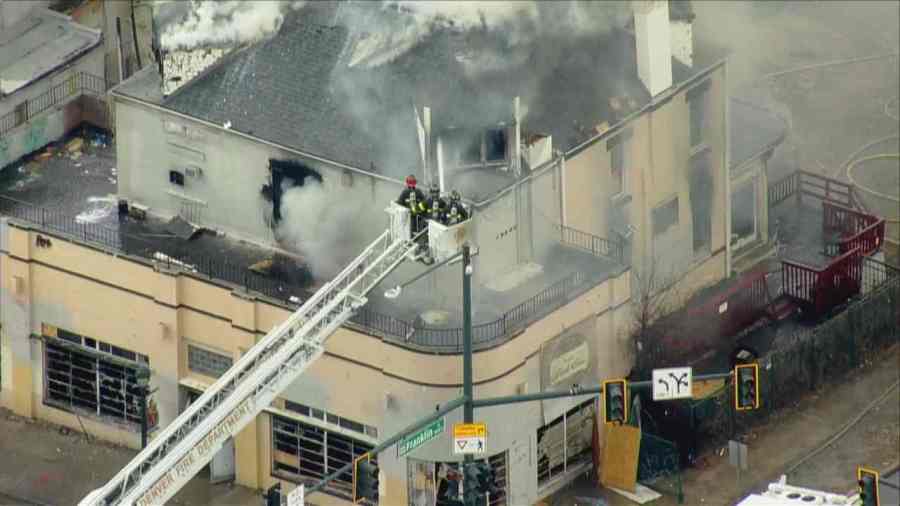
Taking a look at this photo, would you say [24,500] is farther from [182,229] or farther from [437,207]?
[437,207]

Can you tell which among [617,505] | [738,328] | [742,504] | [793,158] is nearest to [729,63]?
[793,158]

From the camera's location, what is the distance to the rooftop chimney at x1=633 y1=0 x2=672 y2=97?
78.1m

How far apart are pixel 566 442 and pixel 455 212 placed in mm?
6915

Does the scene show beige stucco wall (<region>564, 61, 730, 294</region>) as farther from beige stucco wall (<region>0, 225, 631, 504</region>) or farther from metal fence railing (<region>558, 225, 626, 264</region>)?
beige stucco wall (<region>0, 225, 631, 504</region>)

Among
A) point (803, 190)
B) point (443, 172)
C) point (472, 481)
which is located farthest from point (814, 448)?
point (472, 481)

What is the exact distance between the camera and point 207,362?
75938 mm

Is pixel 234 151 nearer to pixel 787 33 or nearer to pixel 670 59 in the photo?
pixel 670 59

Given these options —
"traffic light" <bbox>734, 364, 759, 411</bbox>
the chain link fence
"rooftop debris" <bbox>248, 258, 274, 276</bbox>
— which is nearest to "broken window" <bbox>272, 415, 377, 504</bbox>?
"rooftop debris" <bbox>248, 258, 274, 276</bbox>

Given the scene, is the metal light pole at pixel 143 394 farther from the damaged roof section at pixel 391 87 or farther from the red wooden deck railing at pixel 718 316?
the red wooden deck railing at pixel 718 316

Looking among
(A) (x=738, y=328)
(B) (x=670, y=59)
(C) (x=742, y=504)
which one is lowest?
(C) (x=742, y=504)

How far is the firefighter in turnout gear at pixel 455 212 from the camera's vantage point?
71.1 meters

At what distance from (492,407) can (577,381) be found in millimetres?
2909

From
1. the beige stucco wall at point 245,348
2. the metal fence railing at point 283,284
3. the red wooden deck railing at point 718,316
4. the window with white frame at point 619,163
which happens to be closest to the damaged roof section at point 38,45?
the metal fence railing at point 283,284

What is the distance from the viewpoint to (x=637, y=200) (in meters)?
78.8
